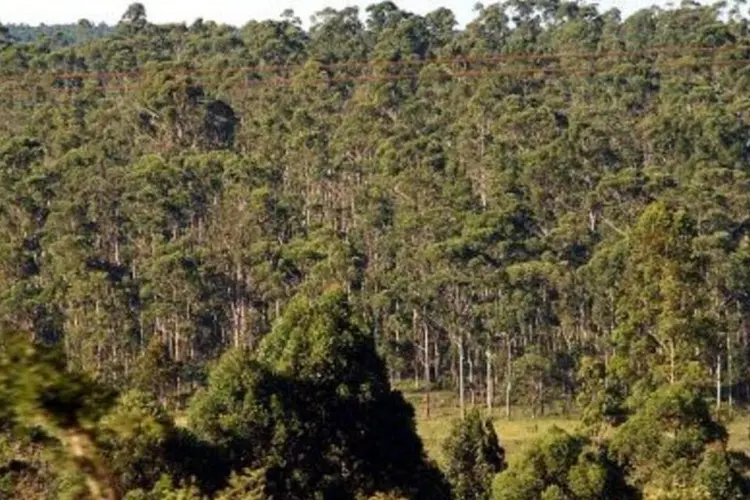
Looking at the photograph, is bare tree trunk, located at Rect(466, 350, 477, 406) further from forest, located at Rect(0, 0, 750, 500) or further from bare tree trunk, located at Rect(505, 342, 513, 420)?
bare tree trunk, located at Rect(505, 342, 513, 420)

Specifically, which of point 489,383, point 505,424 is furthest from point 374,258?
point 505,424

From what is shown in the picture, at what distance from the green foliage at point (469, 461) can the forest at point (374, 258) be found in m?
Answer: 0.05

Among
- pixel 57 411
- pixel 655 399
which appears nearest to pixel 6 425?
pixel 57 411

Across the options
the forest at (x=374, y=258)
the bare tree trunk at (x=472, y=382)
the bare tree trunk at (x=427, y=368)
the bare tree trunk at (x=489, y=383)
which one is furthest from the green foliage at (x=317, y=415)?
the bare tree trunk at (x=472, y=382)

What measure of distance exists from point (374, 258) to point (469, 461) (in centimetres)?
Answer: 2355

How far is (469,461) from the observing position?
21281 millimetres

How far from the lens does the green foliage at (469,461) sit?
21.0m

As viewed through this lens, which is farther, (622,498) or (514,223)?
(514,223)

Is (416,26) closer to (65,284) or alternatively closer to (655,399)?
(65,284)

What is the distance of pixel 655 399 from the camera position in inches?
758

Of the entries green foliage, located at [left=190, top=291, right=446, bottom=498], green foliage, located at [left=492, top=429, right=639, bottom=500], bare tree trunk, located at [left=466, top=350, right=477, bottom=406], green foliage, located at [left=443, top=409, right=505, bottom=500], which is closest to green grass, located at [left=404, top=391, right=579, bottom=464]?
bare tree trunk, located at [left=466, top=350, right=477, bottom=406]

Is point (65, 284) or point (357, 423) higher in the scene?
point (65, 284)

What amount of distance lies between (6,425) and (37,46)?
6411cm

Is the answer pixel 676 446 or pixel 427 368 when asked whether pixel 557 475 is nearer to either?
pixel 676 446
